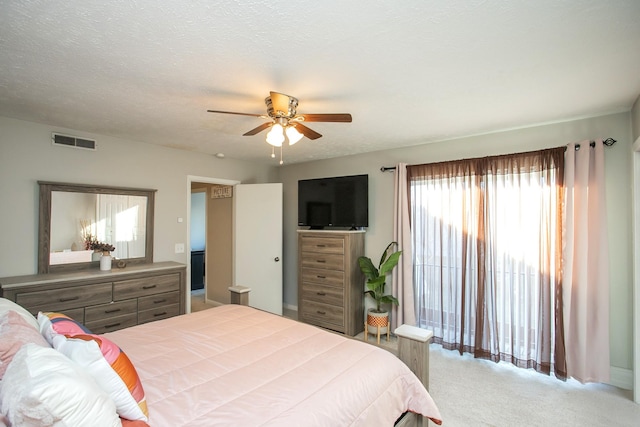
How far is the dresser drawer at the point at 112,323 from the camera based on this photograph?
298 cm

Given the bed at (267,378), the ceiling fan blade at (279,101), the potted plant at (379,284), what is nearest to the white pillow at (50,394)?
the bed at (267,378)

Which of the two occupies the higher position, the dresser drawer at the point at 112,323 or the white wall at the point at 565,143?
the white wall at the point at 565,143

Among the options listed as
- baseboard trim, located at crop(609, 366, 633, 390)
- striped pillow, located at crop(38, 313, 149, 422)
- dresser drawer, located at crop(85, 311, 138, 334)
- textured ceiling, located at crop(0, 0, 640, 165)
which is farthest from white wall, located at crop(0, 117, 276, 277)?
baseboard trim, located at crop(609, 366, 633, 390)

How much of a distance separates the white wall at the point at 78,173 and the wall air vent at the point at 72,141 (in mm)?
51

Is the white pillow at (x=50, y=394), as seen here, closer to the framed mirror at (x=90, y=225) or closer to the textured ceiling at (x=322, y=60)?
the textured ceiling at (x=322, y=60)

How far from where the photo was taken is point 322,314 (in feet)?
14.0

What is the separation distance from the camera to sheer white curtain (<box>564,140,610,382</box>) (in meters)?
2.72

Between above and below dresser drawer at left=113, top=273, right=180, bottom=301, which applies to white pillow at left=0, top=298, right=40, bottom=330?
above

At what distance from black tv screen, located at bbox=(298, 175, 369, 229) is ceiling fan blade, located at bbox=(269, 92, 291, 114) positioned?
7.25 feet

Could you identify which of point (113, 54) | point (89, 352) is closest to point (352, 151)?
point (113, 54)

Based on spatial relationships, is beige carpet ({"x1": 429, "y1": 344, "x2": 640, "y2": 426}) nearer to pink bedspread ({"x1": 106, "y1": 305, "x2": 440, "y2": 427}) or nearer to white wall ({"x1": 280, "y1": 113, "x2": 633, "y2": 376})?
white wall ({"x1": 280, "y1": 113, "x2": 633, "y2": 376})

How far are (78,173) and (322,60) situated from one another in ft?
10.1

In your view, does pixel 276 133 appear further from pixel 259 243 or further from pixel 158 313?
pixel 259 243

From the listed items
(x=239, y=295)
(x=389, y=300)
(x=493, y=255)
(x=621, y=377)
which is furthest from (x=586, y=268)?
(x=239, y=295)
